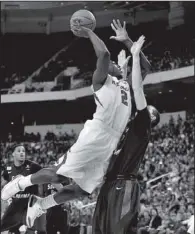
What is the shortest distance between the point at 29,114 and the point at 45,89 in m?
1.76

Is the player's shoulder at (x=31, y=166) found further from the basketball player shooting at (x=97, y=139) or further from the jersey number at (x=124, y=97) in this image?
the jersey number at (x=124, y=97)

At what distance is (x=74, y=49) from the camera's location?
80.6 ft

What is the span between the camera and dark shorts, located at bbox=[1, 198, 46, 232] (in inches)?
263

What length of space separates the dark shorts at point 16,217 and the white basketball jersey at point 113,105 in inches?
91.7

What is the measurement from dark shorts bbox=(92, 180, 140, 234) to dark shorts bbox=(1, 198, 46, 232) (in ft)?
6.30

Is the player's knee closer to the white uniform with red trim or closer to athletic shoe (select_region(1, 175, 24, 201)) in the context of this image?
the white uniform with red trim

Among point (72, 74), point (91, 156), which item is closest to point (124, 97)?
point (91, 156)

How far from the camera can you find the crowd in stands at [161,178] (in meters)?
11.3

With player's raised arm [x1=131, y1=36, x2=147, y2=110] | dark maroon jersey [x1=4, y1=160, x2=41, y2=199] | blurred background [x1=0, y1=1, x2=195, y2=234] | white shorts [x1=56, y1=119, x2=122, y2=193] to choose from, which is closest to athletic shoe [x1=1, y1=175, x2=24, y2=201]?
white shorts [x1=56, y1=119, x2=122, y2=193]

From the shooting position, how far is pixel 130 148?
16.3 ft

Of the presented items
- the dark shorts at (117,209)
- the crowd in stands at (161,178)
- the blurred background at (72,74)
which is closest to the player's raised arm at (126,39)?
the dark shorts at (117,209)

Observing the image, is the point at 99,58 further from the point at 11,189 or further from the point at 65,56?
the point at 65,56

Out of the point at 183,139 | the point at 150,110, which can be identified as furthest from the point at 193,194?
the point at 150,110

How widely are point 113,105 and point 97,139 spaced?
350 mm
